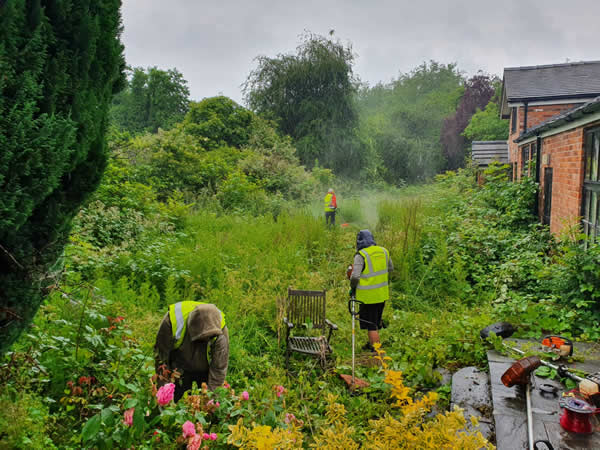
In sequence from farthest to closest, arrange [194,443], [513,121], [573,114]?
[513,121] < [573,114] < [194,443]

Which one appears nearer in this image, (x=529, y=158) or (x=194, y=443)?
(x=194, y=443)

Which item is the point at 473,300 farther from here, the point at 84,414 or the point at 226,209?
the point at 226,209

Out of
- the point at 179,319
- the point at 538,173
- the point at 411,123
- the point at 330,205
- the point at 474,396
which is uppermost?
the point at 411,123

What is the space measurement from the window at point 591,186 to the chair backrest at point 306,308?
13.8ft

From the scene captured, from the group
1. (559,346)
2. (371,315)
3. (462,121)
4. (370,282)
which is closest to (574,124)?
(559,346)

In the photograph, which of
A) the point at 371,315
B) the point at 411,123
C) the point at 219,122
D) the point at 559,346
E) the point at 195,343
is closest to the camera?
the point at 195,343

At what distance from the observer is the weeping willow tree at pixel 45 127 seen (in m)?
2.21

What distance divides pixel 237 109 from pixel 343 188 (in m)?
7.38

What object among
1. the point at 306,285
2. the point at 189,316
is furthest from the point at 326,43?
the point at 189,316

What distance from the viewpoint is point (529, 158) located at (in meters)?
12.5

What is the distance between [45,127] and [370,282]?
177 inches

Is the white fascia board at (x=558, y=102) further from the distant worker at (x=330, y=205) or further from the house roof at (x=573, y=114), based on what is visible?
the distant worker at (x=330, y=205)

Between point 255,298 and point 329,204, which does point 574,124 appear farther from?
point 329,204

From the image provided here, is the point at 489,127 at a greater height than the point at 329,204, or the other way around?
the point at 489,127
